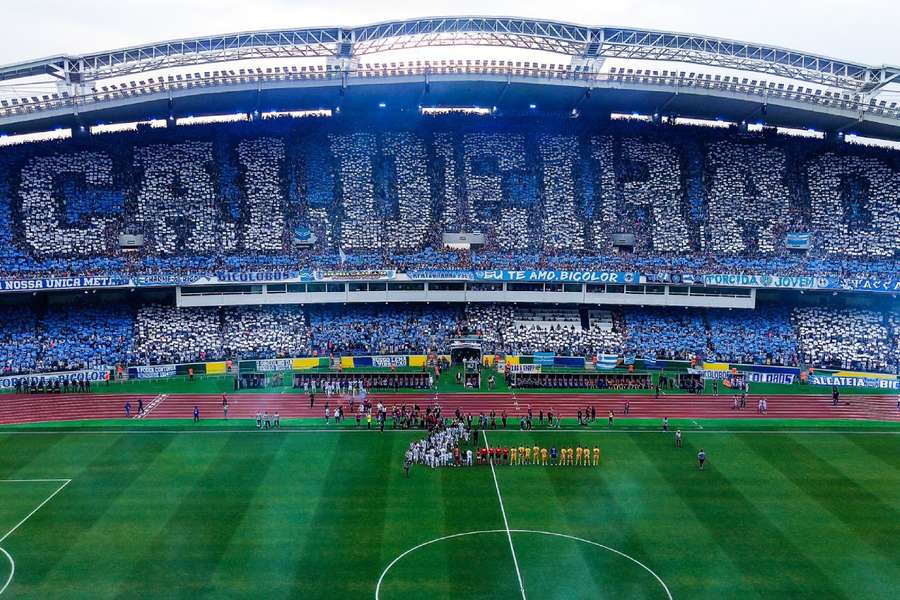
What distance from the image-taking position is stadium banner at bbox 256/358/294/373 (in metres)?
47.5

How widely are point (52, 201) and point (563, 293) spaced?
114 feet

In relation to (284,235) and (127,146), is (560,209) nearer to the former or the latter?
(284,235)

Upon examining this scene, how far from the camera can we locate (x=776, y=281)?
51344 millimetres

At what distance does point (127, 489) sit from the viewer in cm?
2931

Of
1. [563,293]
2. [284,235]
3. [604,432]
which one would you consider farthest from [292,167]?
[604,432]

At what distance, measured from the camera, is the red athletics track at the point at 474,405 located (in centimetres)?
4000

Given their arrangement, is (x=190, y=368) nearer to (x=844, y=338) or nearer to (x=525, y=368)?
(x=525, y=368)

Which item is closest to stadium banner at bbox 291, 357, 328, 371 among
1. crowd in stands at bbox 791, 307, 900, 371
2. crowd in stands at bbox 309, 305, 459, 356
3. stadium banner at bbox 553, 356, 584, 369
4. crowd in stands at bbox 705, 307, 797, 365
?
crowd in stands at bbox 309, 305, 459, 356

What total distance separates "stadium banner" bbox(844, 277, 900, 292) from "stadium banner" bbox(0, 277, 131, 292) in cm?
4502

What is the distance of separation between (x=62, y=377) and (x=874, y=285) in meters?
48.8

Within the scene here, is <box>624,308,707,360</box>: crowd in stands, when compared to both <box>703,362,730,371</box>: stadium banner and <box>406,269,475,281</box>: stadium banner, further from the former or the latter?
<box>406,269,475,281</box>: stadium banner

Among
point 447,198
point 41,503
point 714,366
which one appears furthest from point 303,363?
point 714,366

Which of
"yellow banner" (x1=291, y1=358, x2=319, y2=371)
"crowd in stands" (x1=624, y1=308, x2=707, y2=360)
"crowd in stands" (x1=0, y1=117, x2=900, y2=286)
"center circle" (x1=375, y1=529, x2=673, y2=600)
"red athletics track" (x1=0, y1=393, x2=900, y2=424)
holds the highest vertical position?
"crowd in stands" (x1=0, y1=117, x2=900, y2=286)

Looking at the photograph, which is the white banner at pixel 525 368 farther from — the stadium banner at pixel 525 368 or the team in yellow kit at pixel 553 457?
the team in yellow kit at pixel 553 457
